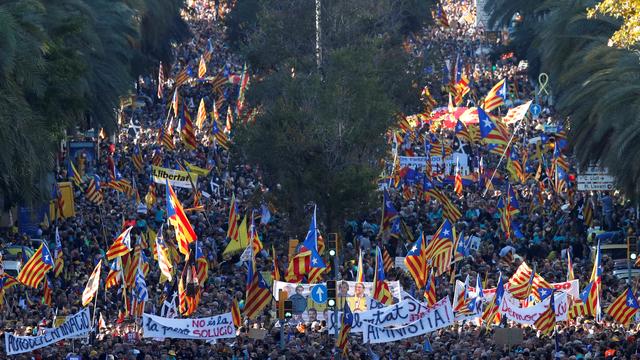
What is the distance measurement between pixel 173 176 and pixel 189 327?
17635 mm

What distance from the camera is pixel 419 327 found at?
38062 millimetres

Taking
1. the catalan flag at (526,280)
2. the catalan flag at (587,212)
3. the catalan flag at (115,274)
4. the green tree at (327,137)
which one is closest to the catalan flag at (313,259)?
the catalan flag at (115,274)

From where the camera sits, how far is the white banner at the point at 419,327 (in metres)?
38.1

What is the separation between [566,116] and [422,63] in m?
13.9

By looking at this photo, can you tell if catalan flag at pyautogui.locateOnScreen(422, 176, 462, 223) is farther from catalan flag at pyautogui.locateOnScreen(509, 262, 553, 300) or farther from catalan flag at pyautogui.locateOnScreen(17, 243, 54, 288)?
catalan flag at pyautogui.locateOnScreen(17, 243, 54, 288)

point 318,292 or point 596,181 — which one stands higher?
point 596,181

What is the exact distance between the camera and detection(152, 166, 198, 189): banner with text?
5547cm

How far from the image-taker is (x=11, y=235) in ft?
183

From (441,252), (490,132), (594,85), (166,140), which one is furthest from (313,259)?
(166,140)

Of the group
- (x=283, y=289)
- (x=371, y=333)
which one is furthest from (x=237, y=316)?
(x=371, y=333)

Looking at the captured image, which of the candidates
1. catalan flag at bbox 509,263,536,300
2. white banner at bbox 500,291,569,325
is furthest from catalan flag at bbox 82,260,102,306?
catalan flag at bbox 509,263,536,300

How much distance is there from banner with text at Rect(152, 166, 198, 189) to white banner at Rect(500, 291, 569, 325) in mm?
16840

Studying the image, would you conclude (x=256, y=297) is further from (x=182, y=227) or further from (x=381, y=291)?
(x=182, y=227)

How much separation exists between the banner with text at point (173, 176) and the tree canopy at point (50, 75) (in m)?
2.61
